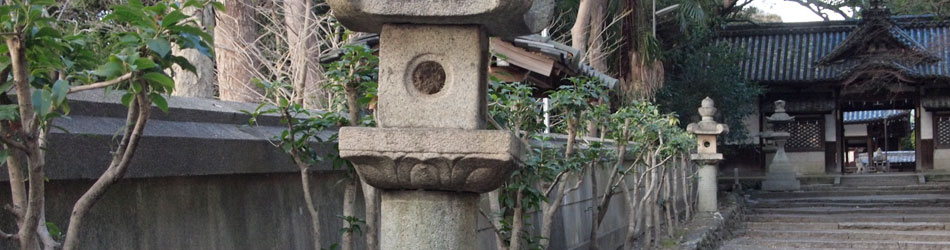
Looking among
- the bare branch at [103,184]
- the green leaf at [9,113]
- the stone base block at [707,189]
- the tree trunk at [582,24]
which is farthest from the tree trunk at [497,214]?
the stone base block at [707,189]

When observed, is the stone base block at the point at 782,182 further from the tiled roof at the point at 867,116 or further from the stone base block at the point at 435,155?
the stone base block at the point at 435,155

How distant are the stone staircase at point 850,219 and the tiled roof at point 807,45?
175 inches

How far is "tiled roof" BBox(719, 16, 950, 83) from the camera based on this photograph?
2627cm

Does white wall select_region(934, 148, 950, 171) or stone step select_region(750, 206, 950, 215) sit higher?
white wall select_region(934, 148, 950, 171)

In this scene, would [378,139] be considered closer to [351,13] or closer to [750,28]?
[351,13]

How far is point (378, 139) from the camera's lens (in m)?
3.56

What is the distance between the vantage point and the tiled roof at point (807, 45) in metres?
26.3

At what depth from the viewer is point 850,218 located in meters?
18.0

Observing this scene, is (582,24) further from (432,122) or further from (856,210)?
(432,122)

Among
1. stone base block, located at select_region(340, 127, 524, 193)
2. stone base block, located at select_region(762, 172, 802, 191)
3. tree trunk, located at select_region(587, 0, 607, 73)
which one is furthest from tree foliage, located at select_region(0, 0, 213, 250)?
stone base block, located at select_region(762, 172, 802, 191)

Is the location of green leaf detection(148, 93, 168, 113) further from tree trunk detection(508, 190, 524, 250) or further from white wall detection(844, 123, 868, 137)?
white wall detection(844, 123, 868, 137)

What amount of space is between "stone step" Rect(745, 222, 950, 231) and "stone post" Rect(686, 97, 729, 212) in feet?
4.23

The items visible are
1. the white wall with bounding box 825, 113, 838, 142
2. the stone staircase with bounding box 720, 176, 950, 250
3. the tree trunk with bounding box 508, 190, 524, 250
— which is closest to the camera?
the tree trunk with bounding box 508, 190, 524, 250

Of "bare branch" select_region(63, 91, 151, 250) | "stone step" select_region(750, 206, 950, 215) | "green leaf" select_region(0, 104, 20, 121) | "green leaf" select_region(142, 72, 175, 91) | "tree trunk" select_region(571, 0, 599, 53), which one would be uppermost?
"tree trunk" select_region(571, 0, 599, 53)
